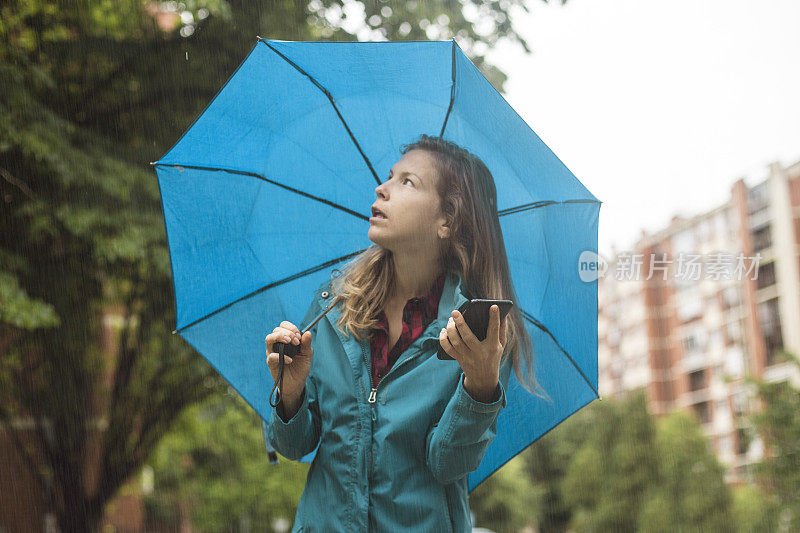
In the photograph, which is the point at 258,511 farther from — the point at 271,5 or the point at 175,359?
the point at 271,5

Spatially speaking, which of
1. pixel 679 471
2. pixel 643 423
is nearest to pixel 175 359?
pixel 679 471

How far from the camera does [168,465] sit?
22688 millimetres

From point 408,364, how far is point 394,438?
0.72 feet

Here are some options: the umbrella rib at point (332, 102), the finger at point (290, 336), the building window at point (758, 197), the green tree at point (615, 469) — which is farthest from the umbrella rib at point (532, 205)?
the building window at point (758, 197)

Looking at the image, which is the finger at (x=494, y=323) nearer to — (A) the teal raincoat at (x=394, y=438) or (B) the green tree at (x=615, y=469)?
(A) the teal raincoat at (x=394, y=438)

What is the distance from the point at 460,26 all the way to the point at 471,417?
689 cm

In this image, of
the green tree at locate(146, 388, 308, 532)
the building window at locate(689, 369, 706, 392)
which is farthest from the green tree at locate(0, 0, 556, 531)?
the building window at locate(689, 369, 706, 392)

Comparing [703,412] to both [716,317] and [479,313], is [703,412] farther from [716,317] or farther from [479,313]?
[479,313]

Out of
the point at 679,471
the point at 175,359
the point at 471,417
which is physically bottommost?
the point at 471,417

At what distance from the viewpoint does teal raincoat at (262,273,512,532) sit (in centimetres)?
232

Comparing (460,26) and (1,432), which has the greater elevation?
(460,26)

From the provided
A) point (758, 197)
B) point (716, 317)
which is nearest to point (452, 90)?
point (758, 197)

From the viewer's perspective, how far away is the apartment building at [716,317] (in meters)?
58.3

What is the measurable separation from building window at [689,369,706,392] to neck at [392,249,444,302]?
75.2 meters
